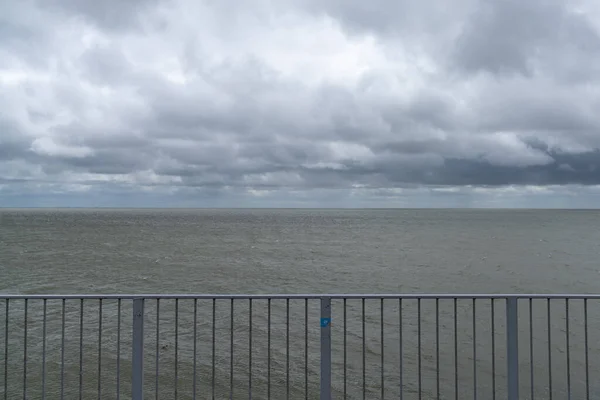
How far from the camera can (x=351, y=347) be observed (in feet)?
51.9

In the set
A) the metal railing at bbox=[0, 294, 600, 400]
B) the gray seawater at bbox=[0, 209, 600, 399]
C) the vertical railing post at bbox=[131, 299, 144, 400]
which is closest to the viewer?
the vertical railing post at bbox=[131, 299, 144, 400]

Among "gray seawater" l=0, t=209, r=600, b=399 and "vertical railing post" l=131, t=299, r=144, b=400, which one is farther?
"gray seawater" l=0, t=209, r=600, b=399

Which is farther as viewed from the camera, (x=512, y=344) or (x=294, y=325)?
(x=294, y=325)

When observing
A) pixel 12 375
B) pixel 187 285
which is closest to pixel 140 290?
pixel 187 285

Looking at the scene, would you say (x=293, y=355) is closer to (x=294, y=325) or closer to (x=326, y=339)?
(x=294, y=325)

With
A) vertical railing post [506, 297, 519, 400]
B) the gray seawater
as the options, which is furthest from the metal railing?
vertical railing post [506, 297, 519, 400]

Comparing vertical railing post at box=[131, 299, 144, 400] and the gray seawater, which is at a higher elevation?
vertical railing post at box=[131, 299, 144, 400]

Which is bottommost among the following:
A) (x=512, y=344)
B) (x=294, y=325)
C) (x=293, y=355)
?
(x=293, y=355)

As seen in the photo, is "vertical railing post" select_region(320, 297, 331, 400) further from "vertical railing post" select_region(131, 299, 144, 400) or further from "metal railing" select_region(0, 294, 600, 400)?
"metal railing" select_region(0, 294, 600, 400)

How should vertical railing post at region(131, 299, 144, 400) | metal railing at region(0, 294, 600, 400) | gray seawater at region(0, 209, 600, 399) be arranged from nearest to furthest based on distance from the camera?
1. vertical railing post at region(131, 299, 144, 400)
2. metal railing at region(0, 294, 600, 400)
3. gray seawater at region(0, 209, 600, 399)

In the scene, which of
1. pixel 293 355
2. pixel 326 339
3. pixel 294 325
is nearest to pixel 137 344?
pixel 326 339

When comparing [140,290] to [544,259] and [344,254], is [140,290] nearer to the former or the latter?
[344,254]

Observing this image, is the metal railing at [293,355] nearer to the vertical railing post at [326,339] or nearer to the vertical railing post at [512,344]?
the vertical railing post at [512,344]

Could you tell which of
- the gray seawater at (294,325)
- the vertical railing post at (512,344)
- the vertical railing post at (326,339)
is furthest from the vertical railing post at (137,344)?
the vertical railing post at (512,344)
